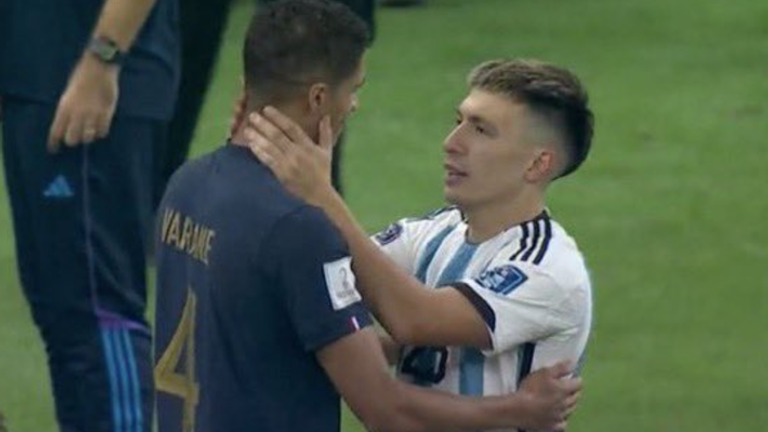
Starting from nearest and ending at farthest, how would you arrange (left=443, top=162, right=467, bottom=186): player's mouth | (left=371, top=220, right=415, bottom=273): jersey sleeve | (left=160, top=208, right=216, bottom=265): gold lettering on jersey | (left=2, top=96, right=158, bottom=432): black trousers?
(left=160, top=208, right=216, bottom=265): gold lettering on jersey < (left=443, top=162, right=467, bottom=186): player's mouth < (left=371, top=220, right=415, bottom=273): jersey sleeve < (left=2, top=96, right=158, bottom=432): black trousers

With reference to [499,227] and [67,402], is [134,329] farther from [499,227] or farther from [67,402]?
[499,227]

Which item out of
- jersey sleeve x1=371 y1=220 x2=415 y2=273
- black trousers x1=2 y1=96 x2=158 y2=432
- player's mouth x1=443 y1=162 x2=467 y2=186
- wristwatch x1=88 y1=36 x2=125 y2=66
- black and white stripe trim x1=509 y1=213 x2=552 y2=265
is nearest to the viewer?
black and white stripe trim x1=509 y1=213 x2=552 y2=265

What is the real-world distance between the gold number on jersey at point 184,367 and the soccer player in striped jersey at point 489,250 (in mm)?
284

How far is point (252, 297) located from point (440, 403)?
1.12 feet

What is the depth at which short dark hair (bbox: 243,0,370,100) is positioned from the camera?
3.62 meters

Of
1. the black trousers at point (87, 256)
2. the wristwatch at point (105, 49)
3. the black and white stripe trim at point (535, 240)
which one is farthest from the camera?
the black trousers at point (87, 256)

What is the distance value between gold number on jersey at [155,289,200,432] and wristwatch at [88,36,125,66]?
99 centimetres

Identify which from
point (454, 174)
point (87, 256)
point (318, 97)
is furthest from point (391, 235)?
point (87, 256)

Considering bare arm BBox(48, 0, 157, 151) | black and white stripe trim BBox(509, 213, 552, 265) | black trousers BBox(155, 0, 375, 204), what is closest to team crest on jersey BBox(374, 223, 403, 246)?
black and white stripe trim BBox(509, 213, 552, 265)

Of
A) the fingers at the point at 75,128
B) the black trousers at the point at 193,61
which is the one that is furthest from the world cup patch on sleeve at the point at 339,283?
the black trousers at the point at 193,61

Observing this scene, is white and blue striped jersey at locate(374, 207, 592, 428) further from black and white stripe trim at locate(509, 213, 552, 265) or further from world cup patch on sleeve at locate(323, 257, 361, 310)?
world cup patch on sleeve at locate(323, 257, 361, 310)

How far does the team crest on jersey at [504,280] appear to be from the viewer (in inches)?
145

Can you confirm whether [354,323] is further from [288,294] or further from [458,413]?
[458,413]

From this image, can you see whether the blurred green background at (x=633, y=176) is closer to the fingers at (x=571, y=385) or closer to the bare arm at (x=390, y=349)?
the bare arm at (x=390, y=349)
